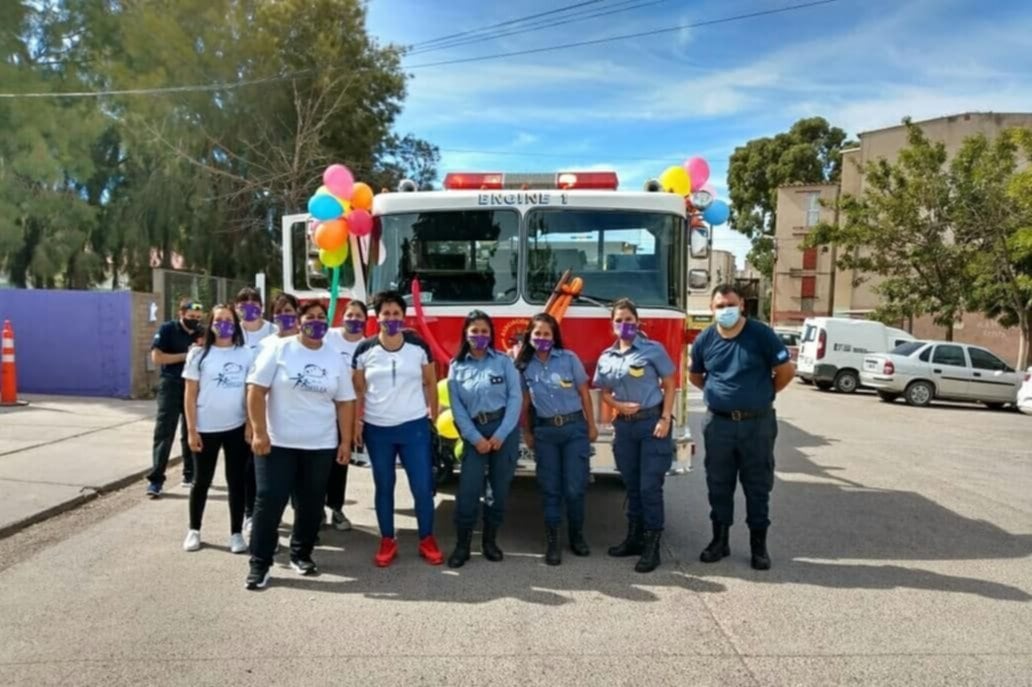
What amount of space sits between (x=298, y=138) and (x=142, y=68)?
4.88 meters

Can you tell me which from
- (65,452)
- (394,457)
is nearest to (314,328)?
(394,457)

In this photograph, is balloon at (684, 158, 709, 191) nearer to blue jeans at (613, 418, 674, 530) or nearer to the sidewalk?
blue jeans at (613, 418, 674, 530)

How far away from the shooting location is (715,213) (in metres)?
6.79

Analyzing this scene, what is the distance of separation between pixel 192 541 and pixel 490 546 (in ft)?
6.93

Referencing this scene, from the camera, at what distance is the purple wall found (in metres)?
13.2

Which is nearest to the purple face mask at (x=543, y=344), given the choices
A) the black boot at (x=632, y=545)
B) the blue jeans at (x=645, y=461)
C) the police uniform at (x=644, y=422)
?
the police uniform at (x=644, y=422)

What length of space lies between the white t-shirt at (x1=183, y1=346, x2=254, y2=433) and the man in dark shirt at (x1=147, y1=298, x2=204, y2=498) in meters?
1.63

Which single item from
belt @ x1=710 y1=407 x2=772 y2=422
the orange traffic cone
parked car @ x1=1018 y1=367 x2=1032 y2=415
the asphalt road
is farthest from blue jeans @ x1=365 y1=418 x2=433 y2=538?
parked car @ x1=1018 y1=367 x2=1032 y2=415

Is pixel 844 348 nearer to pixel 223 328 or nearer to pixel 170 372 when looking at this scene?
pixel 170 372

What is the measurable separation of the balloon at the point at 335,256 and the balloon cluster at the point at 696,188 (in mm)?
2644

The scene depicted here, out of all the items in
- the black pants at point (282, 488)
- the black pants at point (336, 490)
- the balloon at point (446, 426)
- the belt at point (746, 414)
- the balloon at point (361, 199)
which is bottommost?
the black pants at point (336, 490)

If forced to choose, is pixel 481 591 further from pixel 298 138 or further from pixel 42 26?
pixel 42 26

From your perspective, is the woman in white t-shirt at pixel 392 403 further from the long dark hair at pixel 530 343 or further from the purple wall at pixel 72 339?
the purple wall at pixel 72 339

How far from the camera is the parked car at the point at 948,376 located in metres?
18.7
